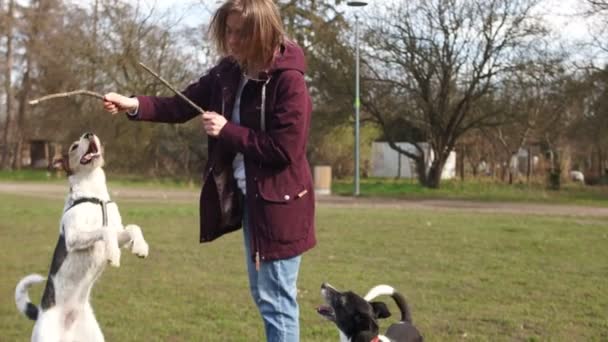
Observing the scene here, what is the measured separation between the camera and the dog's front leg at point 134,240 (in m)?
4.01

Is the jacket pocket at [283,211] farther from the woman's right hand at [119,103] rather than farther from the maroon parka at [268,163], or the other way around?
the woman's right hand at [119,103]

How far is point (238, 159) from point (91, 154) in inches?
51.2

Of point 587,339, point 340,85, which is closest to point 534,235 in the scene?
point 587,339

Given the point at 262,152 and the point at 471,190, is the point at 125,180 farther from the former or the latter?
the point at 262,152

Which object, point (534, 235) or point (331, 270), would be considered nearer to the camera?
point (331, 270)

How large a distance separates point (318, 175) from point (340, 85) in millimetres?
4744

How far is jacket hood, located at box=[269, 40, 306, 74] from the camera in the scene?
10.5 ft

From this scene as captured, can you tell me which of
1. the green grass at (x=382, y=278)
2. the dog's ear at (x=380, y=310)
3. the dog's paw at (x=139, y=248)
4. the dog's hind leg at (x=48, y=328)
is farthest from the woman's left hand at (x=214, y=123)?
the green grass at (x=382, y=278)

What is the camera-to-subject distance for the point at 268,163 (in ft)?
10.4

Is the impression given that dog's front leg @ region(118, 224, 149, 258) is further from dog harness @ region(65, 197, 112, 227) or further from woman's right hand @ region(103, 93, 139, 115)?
woman's right hand @ region(103, 93, 139, 115)

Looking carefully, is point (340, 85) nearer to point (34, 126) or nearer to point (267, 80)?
point (34, 126)

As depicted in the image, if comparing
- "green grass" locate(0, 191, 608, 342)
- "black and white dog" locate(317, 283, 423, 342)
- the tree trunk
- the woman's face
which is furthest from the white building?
the woman's face

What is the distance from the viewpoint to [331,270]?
8781mm

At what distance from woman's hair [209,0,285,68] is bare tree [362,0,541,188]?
2387 centimetres
